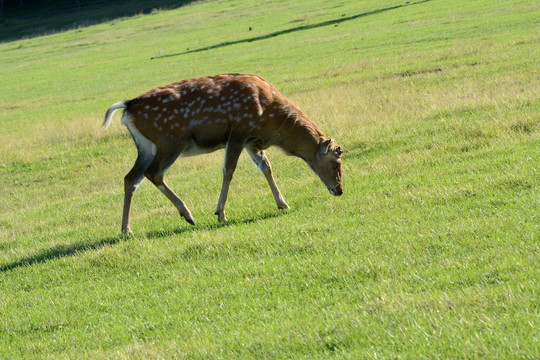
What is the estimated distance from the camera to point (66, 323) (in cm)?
680

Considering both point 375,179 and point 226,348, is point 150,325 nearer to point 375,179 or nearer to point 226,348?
point 226,348

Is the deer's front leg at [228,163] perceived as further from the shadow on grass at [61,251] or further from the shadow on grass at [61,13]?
the shadow on grass at [61,13]

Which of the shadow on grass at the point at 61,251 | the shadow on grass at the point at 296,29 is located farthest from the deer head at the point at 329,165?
the shadow on grass at the point at 296,29

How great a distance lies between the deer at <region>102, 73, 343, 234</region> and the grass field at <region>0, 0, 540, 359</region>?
17.9 inches

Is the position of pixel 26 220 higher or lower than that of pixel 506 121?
lower

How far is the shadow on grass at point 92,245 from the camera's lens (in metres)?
9.11

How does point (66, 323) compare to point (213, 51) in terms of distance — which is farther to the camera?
point (213, 51)

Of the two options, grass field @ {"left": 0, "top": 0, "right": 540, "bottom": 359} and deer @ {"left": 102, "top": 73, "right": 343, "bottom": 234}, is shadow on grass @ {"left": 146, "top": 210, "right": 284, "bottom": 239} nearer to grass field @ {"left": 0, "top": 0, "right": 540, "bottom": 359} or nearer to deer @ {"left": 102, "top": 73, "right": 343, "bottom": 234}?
grass field @ {"left": 0, "top": 0, "right": 540, "bottom": 359}

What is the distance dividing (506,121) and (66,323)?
24.9 feet

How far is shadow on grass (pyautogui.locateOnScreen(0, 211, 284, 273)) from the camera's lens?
29.9 ft

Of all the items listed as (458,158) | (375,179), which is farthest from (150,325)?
(458,158)

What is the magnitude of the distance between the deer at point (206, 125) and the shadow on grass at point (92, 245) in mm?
248

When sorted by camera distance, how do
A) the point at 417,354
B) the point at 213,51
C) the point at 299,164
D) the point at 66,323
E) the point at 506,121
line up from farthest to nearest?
1. the point at 213,51
2. the point at 299,164
3. the point at 506,121
4. the point at 66,323
5. the point at 417,354

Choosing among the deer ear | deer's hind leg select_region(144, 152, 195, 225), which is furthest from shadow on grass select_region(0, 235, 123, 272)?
the deer ear
